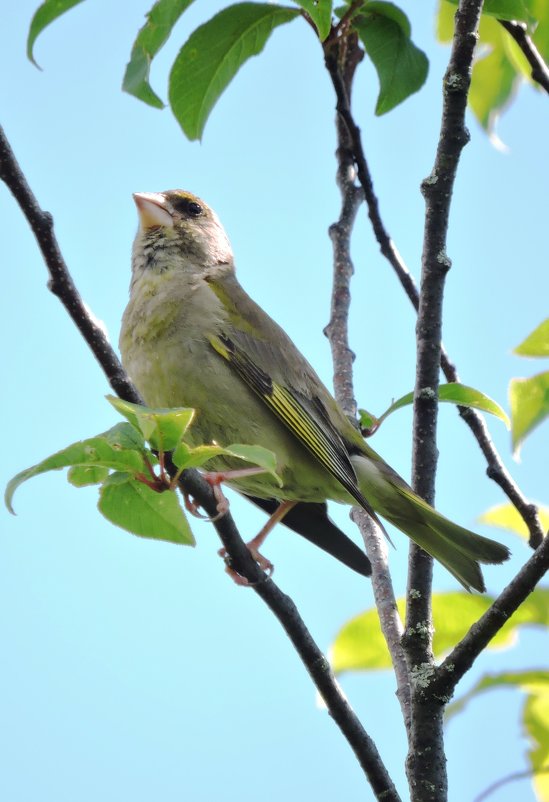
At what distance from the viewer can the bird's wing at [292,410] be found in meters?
4.41

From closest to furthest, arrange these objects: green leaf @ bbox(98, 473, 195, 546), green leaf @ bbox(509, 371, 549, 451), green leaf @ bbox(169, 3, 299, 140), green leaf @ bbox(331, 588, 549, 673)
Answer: green leaf @ bbox(98, 473, 195, 546)
green leaf @ bbox(331, 588, 549, 673)
green leaf @ bbox(509, 371, 549, 451)
green leaf @ bbox(169, 3, 299, 140)

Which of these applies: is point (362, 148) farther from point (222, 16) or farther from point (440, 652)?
point (440, 652)

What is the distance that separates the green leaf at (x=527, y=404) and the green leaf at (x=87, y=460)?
1.40m

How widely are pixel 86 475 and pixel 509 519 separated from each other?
63.1 inches

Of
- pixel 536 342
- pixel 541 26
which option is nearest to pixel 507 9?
pixel 541 26

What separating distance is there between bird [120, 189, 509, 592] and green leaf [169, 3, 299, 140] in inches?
35.3

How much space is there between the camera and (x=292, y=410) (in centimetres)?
455

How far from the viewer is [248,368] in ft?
14.9

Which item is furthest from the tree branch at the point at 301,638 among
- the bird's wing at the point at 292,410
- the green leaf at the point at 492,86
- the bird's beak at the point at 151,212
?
the bird's beak at the point at 151,212

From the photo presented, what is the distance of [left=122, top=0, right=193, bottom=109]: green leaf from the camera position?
357cm

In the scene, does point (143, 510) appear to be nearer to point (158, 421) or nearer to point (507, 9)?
point (158, 421)

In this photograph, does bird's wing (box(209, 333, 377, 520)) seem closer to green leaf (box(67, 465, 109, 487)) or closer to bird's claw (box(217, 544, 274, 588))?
bird's claw (box(217, 544, 274, 588))

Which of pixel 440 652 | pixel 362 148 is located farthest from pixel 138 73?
pixel 440 652

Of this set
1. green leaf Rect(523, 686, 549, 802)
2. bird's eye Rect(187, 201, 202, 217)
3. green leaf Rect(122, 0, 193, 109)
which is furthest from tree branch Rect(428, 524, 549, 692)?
bird's eye Rect(187, 201, 202, 217)
